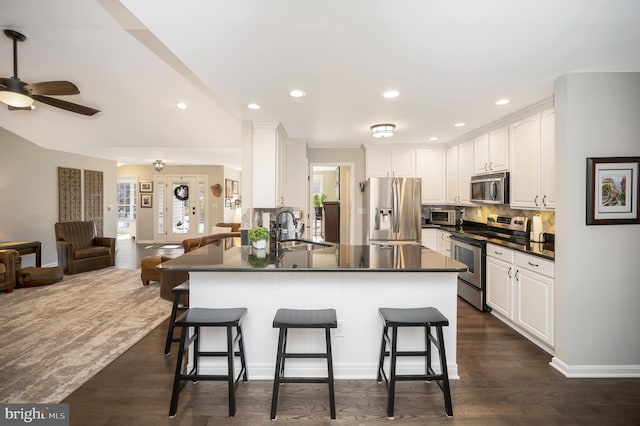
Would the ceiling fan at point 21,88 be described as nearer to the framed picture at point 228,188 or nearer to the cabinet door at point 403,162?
the cabinet door at point 403,162

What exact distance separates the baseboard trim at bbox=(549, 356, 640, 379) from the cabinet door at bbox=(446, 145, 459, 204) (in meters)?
3.04

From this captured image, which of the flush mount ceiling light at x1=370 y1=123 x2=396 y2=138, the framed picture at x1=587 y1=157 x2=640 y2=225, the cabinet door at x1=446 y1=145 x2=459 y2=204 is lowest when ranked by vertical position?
the framed picture at x1=587 y1=157 x2=640 y2=225

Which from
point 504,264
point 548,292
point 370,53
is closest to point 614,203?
point 548,292

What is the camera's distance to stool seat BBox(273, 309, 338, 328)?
204cm

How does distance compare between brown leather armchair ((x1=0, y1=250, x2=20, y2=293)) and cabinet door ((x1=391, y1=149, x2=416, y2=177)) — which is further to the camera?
cabinet door ((x1=391, y1=149, x2=416, y2=177))

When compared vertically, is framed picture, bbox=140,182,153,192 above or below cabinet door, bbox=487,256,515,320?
above

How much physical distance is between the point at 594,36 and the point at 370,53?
4.58 ft

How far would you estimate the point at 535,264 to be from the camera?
9.77 feet

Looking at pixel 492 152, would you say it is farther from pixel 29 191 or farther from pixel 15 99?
pixel 29 191

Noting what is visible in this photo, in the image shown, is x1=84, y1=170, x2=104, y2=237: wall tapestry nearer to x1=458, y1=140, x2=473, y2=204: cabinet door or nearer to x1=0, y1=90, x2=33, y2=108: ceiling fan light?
x1=0, y1=90, x2=33, y2=108: ceiling fan light

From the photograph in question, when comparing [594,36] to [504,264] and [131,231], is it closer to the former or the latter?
[504,264]

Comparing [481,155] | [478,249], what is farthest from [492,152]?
[478,249]

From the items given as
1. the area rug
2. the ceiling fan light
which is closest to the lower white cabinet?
the area rug

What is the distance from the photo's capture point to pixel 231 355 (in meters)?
2.07
